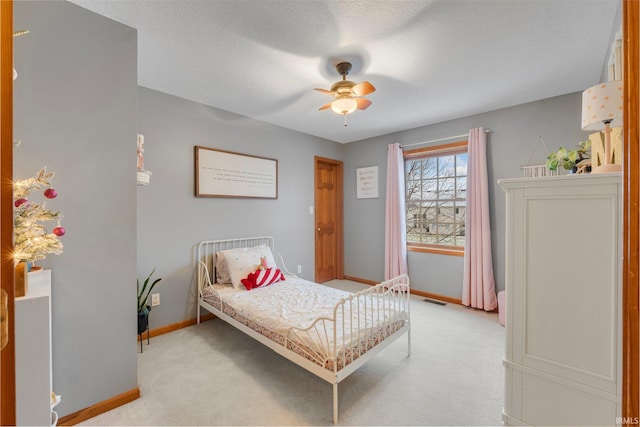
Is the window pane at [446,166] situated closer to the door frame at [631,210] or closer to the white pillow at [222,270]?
the white pillow at [222,270]

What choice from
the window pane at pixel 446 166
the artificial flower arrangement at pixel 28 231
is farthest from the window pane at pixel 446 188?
the artificial flower arrangement at pixel 28 231

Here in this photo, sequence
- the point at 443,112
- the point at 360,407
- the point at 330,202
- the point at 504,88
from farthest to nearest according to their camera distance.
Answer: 1. the point at 330,202
2. the point at 443,112
3. the point at 504,88
4. the point at 360,407

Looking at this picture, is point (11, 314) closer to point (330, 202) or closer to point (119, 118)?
point (119, 118)

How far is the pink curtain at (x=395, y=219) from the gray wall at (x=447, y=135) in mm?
179

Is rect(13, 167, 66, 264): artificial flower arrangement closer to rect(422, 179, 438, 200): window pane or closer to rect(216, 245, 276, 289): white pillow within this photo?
rect(216, 245, 276, 289): white pillow

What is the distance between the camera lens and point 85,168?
164 centimetres

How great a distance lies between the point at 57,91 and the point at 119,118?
30 centimetres

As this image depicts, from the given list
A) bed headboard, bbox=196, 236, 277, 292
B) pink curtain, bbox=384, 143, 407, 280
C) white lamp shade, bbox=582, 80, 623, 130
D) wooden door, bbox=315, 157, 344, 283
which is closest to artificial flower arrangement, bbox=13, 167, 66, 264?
bed headboard, bbox=196, 236, 277, 292

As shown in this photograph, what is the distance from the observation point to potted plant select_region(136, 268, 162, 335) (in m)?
2.41

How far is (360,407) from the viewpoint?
5.69 feet

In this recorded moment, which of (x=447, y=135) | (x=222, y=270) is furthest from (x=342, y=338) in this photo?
(x=447, y=135)

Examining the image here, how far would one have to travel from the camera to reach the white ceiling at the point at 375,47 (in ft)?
5.42

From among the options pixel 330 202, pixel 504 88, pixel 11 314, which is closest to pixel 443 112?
pixel 504 88

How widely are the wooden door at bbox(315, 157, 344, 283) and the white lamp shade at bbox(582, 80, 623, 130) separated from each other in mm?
3538
